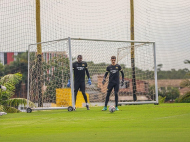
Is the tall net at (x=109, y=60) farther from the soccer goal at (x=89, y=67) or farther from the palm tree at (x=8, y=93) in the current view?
the palm tree at (x=8, y=93)

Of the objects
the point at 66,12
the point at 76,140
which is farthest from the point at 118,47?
the point at 76,140

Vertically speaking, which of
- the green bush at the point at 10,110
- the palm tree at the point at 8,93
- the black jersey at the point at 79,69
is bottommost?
the green bush at the point at 10,110

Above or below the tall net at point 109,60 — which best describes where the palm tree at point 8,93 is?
below

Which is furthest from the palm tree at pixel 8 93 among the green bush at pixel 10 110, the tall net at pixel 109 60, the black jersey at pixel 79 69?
the black jersey at pixel 79 69

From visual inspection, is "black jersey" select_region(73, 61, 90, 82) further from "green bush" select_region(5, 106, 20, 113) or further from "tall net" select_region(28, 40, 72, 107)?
"green bush" select_region(5, 106, 20, 113)

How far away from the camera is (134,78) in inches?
904

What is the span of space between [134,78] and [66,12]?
5.30 meters

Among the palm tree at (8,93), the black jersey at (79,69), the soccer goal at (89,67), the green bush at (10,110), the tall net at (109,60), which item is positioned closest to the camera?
the black jersey at (79,69)

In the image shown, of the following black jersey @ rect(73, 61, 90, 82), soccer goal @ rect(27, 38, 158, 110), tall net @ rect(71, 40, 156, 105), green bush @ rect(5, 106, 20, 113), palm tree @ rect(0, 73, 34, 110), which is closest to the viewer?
black jersey @ rect(73, 61, 90, 82)

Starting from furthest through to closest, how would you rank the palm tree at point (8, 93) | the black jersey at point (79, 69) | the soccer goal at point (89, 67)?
the palm tree at point (8, 93), the soccer goal at point (89, 67), the black jersey at point (79, 69)

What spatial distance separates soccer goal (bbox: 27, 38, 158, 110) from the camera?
62.3 feet

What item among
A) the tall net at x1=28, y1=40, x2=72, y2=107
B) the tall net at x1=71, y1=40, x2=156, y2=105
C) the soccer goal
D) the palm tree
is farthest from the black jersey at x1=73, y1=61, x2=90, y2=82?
the palm tree

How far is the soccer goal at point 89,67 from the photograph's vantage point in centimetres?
1900

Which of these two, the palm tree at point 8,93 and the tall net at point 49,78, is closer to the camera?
the tall net at point 49,78
